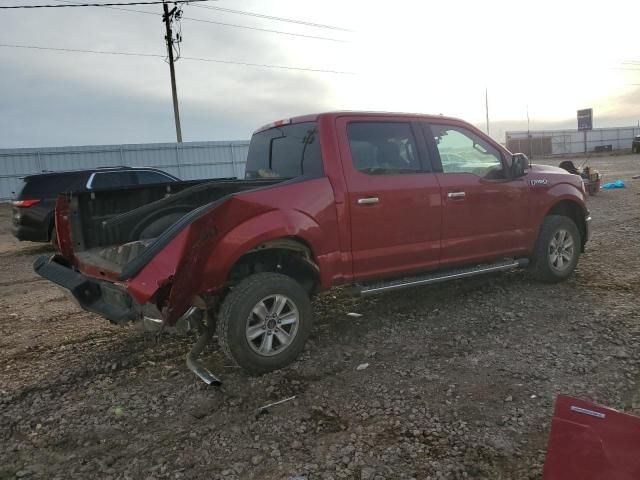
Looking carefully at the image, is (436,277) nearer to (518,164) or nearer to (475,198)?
(475,198)

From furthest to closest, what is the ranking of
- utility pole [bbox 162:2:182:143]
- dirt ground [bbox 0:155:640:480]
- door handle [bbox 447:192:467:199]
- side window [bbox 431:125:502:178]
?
utility pole [bbox 162:2:182:143] < side window [bbox 431:125:502:178] < door handle [bbox 447:192:467:199] < dirt ground [bbox 0:155:640:480]

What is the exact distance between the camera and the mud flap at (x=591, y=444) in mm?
2096

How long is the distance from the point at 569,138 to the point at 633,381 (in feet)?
201

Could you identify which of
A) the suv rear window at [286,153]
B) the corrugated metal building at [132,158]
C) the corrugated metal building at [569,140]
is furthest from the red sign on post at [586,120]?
the suv rear window at [286,153]

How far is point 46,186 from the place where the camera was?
10266 mm

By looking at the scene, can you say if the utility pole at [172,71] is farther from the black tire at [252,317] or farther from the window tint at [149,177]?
the black tire at [252,317]

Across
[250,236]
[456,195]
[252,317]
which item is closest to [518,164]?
[456,195]

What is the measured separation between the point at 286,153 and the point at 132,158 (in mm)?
21189

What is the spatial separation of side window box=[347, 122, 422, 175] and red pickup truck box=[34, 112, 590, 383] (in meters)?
0.01

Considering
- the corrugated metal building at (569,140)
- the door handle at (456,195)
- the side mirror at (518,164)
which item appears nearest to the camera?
the door handle at (456,195)

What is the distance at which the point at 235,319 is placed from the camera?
12.4 feet

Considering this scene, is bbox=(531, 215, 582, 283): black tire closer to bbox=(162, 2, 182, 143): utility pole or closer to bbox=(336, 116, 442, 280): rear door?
bbox=(336, 116, 442, 280): rear door

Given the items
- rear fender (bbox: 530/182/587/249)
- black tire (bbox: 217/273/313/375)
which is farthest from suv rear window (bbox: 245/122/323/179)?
rear fender (bbox: 530/182/587/249)

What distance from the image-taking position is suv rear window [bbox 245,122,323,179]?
4516mm
